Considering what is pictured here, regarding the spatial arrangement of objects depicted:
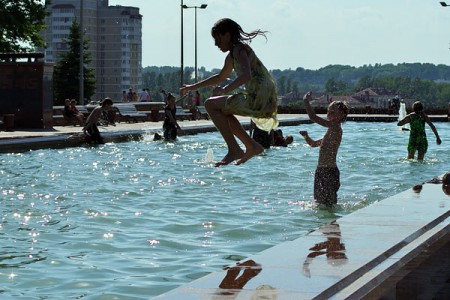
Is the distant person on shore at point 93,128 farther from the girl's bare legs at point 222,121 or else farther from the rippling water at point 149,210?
the girl's bare legs at point 222,121

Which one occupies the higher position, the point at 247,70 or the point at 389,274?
the point at 247,70

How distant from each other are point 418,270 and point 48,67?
25.7m

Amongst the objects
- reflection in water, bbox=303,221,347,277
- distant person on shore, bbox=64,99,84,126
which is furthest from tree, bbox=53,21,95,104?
reflection in water, bbox=303,221,347,277

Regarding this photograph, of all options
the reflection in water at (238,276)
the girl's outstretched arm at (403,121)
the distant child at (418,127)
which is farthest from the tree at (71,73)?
the reflection in water at (238,276)

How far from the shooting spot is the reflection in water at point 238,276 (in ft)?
17.7

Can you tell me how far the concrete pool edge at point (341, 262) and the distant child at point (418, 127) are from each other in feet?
37.0

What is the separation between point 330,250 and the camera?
6516 mm

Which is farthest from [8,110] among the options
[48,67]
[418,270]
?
[418,270]

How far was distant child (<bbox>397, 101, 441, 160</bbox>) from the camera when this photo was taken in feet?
63.8

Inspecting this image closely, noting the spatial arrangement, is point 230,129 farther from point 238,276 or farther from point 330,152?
point 330,152

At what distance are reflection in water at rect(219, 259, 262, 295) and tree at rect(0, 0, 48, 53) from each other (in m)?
40.0

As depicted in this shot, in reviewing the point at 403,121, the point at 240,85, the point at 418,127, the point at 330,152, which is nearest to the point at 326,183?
the point at 330,152

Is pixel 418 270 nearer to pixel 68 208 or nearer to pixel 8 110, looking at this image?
pixel 68 208

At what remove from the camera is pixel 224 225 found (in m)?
11.3
